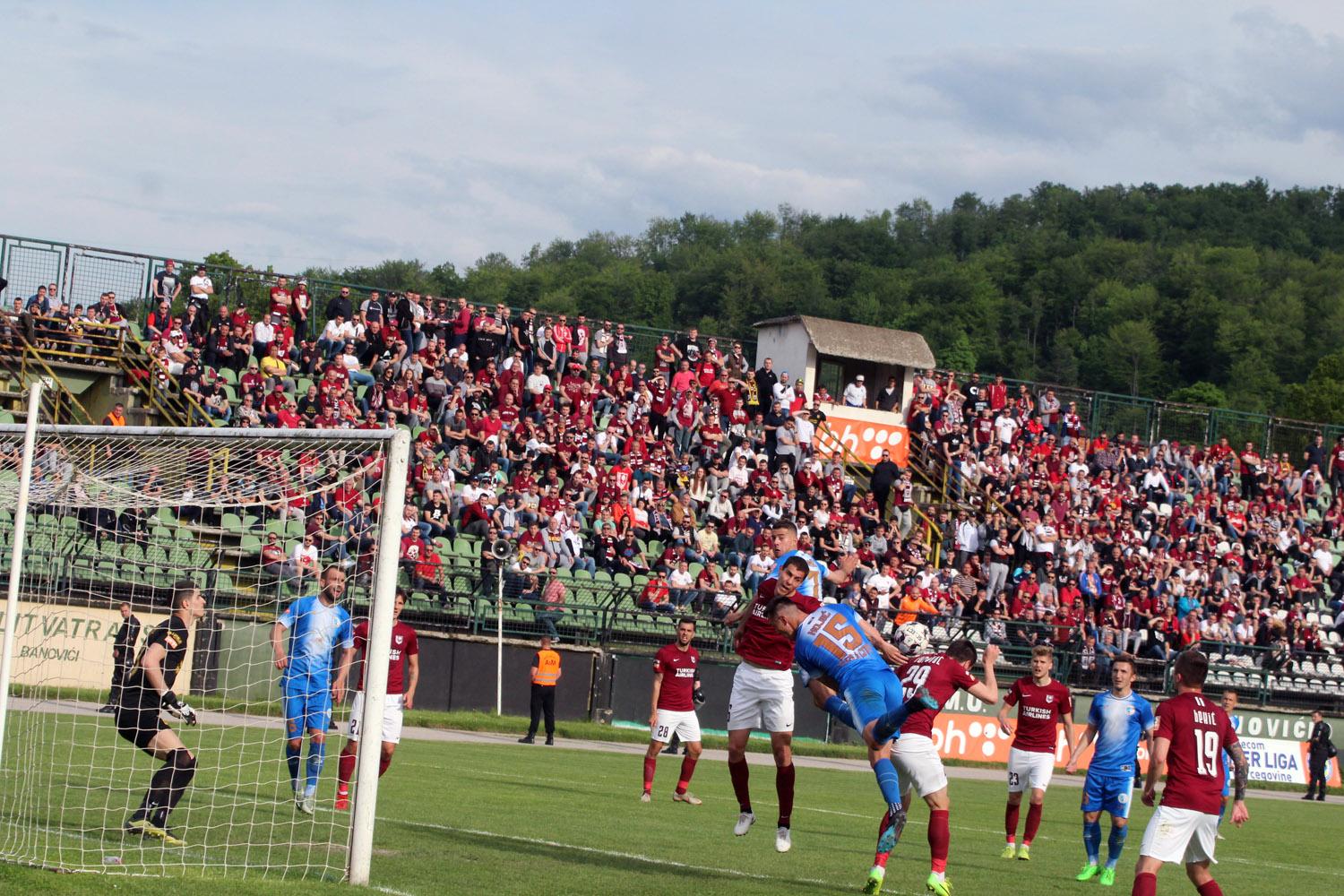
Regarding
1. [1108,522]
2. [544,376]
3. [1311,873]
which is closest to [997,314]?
[1108,522]

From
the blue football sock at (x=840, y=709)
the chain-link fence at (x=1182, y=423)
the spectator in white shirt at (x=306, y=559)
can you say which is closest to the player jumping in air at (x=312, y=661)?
the spectator in white shirt at (x=306, y=559)

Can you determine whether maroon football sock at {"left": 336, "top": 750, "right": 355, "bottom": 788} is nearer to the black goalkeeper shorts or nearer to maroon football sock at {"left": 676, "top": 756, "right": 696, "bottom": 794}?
the black goalkeeper shorts

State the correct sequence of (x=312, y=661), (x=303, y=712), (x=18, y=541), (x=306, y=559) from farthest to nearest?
(x=306, y=559)
(x=312, y=661)
(x=303, y=712)
(x=18, y=541)

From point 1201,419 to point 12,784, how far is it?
42133mm

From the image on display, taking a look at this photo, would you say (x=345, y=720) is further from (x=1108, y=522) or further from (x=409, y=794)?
(x=1108, y=522)

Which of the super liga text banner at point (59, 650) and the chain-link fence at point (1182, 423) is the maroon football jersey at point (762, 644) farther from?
the chain-link fence at point (1182, 423)

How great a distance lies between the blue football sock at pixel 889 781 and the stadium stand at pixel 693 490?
42.2ft

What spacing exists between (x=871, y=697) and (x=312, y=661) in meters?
5.19

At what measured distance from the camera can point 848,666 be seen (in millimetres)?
11430

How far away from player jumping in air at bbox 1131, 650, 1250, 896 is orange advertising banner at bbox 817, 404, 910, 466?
29569 millimetres

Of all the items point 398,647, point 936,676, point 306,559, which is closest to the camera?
point 936,676

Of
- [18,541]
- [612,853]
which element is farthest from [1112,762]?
[18,541]

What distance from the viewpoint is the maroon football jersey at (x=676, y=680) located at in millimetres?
18000

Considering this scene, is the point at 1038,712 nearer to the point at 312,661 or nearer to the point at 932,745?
the point at 932,745
